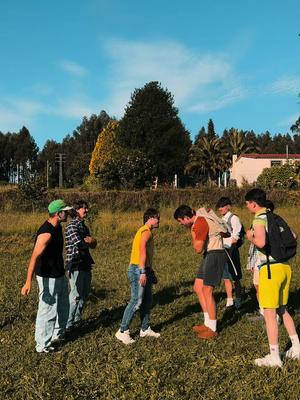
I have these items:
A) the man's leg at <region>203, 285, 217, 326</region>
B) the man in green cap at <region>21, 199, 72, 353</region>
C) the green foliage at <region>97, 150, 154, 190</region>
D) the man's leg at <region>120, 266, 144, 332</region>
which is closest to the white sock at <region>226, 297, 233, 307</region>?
the man's leg at <region>203, 285, 217, 326</region>

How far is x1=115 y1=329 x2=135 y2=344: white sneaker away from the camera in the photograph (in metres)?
5.48

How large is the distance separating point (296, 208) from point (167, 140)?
922 inches

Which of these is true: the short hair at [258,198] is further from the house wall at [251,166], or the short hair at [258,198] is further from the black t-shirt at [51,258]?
the house wall at [251,166]

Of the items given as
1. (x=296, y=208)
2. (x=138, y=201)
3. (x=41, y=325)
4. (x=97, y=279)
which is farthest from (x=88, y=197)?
(x=41, y=325)

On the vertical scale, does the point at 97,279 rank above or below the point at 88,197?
below

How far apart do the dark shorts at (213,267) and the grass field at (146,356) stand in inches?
26.7

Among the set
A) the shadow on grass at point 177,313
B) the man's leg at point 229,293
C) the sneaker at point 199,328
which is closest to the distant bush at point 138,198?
the shadow on grass at point 177,313

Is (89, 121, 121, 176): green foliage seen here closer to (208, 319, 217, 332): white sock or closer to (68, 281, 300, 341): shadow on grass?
(68, 281, 300, 341): shadow on grass

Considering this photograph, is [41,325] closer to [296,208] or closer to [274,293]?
[274,293]

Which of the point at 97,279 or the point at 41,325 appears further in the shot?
the point at 97,279

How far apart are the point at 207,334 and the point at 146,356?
104 centimetres

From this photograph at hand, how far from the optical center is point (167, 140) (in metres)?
46.1

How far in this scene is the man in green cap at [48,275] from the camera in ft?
16.7

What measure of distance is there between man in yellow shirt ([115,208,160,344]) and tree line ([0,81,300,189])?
17.8 m
